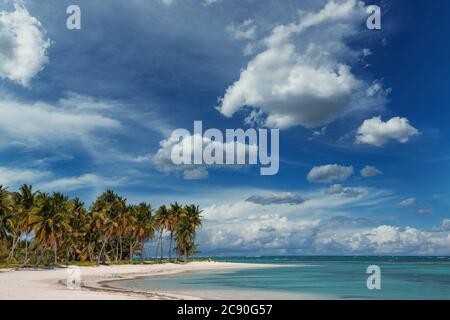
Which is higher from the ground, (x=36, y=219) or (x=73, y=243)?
(x=36, y=219)

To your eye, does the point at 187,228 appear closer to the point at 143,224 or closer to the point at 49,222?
the point at 143,224

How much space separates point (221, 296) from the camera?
99.7 feet

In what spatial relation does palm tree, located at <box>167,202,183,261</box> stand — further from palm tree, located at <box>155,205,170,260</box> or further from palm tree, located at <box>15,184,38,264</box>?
palm tree, located at <box>15,184,38,264</box>

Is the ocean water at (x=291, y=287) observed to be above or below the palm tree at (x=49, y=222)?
below

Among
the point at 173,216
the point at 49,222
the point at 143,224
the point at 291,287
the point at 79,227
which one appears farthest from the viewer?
the point at 173,216

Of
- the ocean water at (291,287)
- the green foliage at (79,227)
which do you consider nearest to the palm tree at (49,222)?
the green foliage at (79,227)

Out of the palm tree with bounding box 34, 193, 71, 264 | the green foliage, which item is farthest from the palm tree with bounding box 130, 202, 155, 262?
the palm tree with bounding box 34, 193, 71, 264

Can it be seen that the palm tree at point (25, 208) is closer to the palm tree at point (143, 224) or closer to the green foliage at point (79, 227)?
the green foliage at point (79, 227)

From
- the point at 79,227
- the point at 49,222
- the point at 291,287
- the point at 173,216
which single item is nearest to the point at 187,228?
the point at 173,216

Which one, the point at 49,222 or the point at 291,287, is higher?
the point at 49,222
